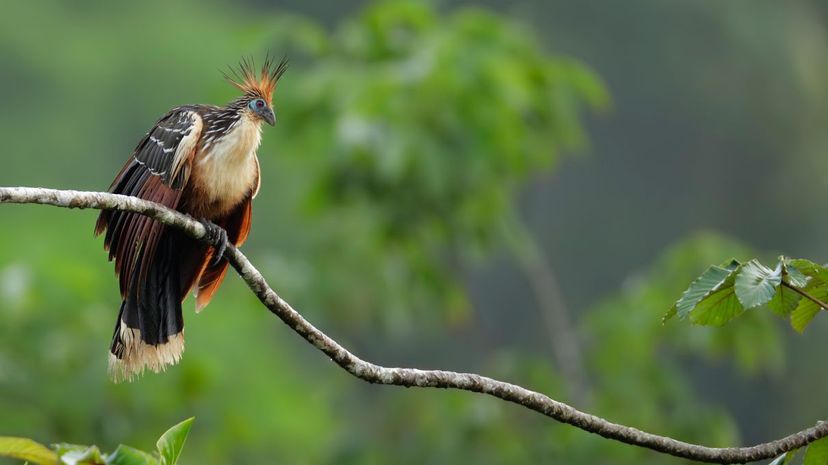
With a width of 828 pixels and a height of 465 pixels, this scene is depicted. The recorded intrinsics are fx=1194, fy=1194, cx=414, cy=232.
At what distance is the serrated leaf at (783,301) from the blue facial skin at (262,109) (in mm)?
1948

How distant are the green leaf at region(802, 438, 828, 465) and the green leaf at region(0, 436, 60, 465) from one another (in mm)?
1734

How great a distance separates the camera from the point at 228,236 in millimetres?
4223

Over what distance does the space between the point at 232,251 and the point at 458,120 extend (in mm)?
3494

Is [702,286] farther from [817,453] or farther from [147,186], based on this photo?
[147,186]

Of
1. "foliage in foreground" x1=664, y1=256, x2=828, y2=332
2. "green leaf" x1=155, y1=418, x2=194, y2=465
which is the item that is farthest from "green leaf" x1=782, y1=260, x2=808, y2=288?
"green leaf" x1=155, y1=418, x2=194, y2=465

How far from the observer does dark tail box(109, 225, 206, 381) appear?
3953 millimetres

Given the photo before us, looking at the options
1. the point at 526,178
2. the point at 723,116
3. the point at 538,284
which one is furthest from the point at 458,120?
the point at 723,116

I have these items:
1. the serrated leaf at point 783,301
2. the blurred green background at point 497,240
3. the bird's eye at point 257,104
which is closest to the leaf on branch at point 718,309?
the serrated leaf at point 783,301

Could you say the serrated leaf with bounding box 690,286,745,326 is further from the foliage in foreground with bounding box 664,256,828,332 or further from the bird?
the bird

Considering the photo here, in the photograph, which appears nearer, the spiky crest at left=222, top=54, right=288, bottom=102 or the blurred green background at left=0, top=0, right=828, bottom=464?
the spiky crest at left=222, top=54, right=288, bottom=102

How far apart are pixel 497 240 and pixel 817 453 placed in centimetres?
435

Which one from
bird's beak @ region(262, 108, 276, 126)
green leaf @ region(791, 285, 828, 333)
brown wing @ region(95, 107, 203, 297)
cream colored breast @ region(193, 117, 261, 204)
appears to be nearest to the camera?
green leaf @ region(791, 285, 828, 333)

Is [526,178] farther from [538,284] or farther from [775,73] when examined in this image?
[775,73]

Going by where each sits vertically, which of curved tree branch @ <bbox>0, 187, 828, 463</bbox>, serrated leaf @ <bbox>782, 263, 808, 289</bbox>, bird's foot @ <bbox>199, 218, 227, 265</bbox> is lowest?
curved tree branch @ <bbox>0, 187, 828, 463</bbox>
